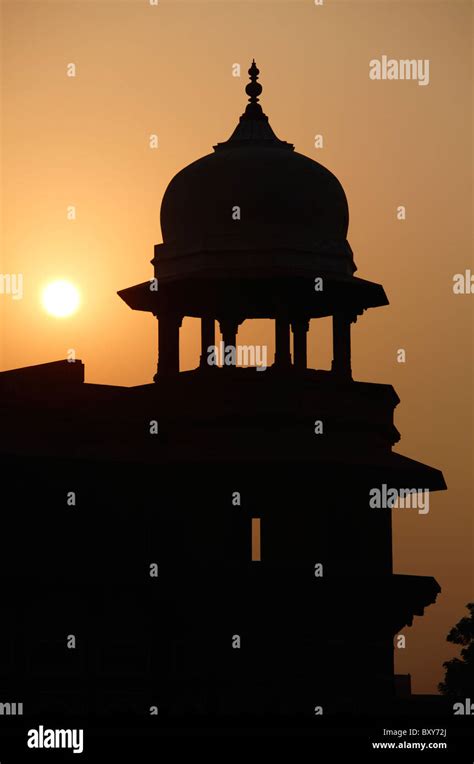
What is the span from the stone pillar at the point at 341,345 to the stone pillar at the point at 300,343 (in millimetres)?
788

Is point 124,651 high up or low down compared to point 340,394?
down

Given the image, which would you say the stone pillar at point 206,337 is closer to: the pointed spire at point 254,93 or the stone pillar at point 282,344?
the stone pillar at point 282,344

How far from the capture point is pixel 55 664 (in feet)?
134

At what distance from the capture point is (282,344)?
1729 inches

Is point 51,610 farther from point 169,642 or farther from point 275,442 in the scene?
point 275,442

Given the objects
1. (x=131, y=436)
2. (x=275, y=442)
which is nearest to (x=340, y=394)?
(x=275, y=442)

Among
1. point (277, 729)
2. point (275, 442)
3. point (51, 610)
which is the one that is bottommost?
point (277, 729)

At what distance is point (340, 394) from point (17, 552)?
8695 millimetres

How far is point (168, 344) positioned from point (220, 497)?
4.30 meters

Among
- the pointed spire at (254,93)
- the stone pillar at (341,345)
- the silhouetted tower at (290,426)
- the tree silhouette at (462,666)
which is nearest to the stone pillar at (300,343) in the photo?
the silhouetted tower at (290,426)

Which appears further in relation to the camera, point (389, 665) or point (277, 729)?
point (389, 665)

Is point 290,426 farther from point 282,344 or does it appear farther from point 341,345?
point 341,345

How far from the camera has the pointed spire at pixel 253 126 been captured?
149 feet

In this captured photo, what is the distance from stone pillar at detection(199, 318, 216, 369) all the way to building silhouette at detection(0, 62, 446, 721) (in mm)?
102
